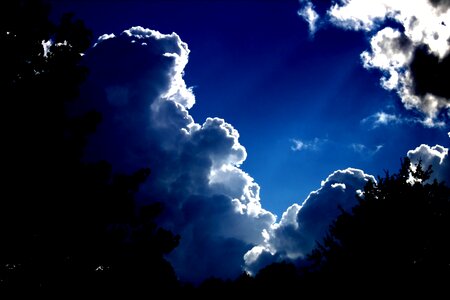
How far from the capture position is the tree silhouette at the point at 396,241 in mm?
13672

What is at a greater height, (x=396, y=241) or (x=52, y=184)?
(x=52, y=184)

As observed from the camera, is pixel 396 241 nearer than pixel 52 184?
No

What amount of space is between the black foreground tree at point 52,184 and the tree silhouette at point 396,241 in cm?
1008

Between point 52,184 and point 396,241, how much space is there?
48.6 feet

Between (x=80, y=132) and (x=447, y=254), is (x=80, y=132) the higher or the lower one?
the higher one

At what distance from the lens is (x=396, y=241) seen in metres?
14.4

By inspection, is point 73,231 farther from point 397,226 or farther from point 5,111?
point 397,226

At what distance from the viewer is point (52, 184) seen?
10953 mm

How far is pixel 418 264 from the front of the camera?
549 inches

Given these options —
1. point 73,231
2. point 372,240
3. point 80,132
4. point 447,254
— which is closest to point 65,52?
point 80,132

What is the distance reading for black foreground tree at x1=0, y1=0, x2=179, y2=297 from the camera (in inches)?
406

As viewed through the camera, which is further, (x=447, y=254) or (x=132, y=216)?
(x=447, y=254)

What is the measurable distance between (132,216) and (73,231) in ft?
7.83

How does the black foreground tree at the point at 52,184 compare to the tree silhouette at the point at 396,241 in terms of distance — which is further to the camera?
the tree silhouette at the point at 396,241
